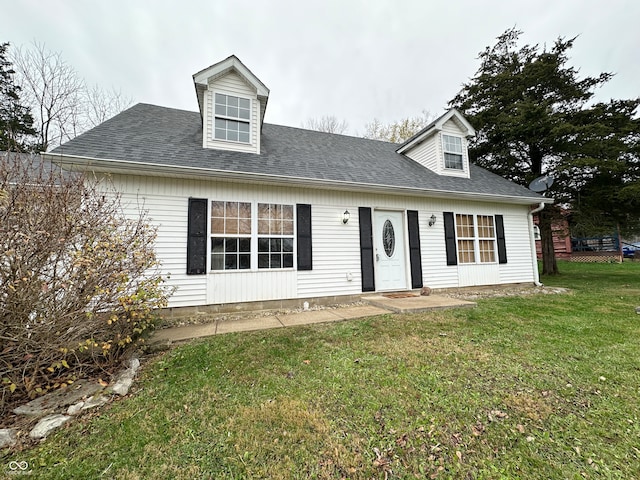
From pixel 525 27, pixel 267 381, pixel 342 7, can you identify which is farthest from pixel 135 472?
pixel 525 27

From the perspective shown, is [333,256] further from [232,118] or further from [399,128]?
[399,128]

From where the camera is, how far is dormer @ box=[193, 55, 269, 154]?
19.8ft

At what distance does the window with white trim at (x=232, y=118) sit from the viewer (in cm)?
616

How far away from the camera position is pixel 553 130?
32.1ft

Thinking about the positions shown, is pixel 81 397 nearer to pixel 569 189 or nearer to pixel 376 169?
pixel 376 169

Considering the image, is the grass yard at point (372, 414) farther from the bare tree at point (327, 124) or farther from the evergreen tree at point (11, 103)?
the bare tree at point (327, 124)

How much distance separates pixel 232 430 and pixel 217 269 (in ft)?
12.2

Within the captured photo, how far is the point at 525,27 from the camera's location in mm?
11117

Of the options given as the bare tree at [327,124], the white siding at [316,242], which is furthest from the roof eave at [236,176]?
the bare tree at [327,124]

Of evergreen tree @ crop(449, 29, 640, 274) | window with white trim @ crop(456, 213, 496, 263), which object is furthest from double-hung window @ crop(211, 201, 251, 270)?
evergreen tree @ crop(449, 29, 640, 274)

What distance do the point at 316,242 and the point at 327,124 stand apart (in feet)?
50.7

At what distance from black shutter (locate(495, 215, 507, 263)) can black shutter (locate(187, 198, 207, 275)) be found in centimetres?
799

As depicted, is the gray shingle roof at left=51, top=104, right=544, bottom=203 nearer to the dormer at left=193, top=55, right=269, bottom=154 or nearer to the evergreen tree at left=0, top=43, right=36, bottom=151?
the dormer at left=193, top=55, right=269, bottom=154

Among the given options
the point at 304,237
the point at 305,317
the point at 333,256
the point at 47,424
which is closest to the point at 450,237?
the point at 333,256
